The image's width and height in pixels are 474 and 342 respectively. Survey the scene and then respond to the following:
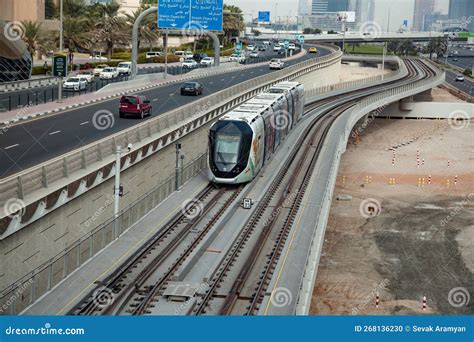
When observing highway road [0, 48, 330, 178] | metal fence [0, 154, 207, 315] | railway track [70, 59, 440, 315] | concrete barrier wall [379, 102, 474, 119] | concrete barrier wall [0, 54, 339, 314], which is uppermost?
highway road [0, 48, 330, 178]

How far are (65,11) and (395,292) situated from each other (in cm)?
6916

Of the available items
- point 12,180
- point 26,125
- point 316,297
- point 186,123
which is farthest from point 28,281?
point 186,123

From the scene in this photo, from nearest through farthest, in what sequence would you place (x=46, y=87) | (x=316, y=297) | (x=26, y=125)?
(x=316, y=297) < (x=26, y=125) < (x=46, y=87)

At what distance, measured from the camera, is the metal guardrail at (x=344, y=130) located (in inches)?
811

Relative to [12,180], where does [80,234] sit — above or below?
below

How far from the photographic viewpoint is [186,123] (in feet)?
131

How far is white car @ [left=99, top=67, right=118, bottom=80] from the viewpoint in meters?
68.1

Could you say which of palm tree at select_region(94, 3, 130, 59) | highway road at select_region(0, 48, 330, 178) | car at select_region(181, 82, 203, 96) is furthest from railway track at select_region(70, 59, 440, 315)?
palm tree at select_region(94, 3, 130, 59)

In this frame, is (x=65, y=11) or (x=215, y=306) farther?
(x=65, y=11)

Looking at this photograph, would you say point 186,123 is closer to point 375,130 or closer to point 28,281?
point 28,281

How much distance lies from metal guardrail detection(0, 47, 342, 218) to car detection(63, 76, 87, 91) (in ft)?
38.8

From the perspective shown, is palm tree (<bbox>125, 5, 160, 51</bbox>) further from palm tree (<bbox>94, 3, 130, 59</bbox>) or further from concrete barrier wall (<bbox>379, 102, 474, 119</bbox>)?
concrete barrier wall (<bbox>379, 102, 474, 119</bbox>)

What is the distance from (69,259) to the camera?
2347cm

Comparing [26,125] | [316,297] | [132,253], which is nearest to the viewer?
[132,253]
